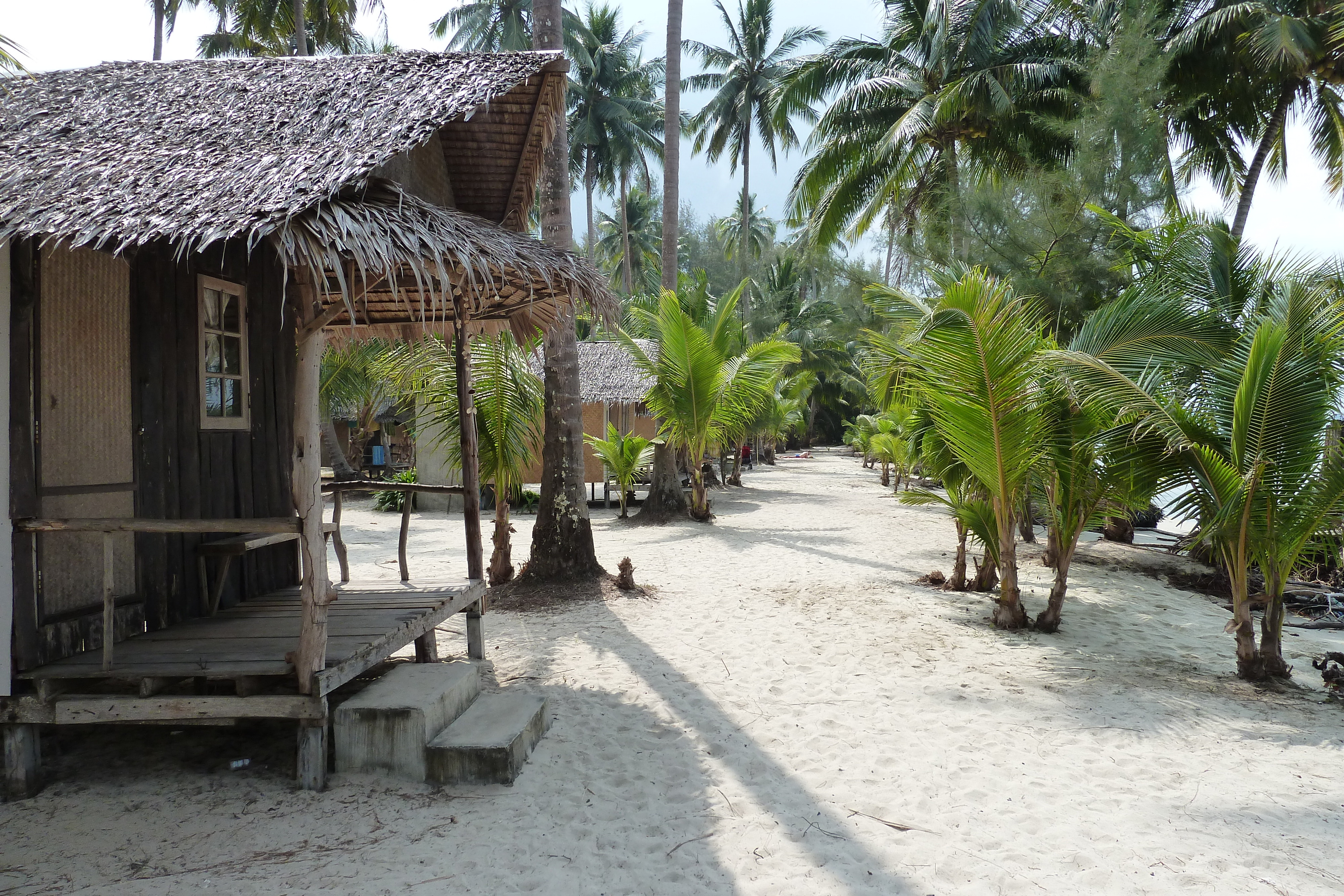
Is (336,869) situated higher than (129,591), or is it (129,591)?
(129,591)

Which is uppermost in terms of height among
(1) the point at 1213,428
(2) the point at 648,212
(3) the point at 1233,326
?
(2) the point at 648,212

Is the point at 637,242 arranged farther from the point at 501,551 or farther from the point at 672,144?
the point at 501,551

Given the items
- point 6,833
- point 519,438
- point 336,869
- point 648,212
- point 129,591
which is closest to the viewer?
point 336,869

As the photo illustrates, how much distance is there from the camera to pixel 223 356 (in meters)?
4.91

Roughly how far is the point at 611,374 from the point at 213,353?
13866mm

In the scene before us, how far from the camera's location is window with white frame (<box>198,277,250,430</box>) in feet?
15.5

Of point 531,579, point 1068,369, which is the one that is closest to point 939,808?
point 1068,369

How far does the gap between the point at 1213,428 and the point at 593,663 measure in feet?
14.5

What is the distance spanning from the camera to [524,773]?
378 centimetres

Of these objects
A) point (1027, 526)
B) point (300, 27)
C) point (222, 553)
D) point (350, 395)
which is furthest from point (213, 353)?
point (300, 27)

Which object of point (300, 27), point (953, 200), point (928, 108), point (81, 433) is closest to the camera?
point (81, 433)

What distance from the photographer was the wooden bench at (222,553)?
4547 mm

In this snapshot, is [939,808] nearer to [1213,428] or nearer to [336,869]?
[336,869]

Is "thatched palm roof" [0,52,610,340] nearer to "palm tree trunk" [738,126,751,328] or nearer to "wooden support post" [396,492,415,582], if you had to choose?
"wooden support post" [396,492,415,582]
